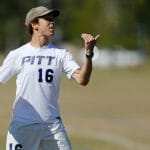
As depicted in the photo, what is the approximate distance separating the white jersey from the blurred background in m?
0.52

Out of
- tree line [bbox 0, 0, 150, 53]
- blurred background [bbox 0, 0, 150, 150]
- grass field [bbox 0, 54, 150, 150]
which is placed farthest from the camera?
tree line [bbox 0, 0, 150, 53]

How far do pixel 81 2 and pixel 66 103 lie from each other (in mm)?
55864

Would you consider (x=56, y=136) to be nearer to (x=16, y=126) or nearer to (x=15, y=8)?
(x=16, y=126)

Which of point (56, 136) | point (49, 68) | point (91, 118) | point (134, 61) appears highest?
point (49, 68)

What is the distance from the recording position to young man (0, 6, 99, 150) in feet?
26.5

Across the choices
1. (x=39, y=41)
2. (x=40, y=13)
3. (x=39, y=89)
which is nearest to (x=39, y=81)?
(x=39, y=89)

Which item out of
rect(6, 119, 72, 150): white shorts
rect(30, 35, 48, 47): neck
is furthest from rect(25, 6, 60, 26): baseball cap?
rect(6, 119, 72, 150): white shorts

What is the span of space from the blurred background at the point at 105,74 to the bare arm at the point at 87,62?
1.93ft

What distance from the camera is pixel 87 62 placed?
305 inches

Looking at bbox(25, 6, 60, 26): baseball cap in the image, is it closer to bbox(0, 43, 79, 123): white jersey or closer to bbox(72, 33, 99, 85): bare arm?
bbox(0, 43, 79, 123): white jersey

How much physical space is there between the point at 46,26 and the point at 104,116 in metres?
14.2

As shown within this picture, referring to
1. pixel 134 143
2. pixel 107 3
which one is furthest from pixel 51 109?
pixel 107 3

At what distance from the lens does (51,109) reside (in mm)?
8133

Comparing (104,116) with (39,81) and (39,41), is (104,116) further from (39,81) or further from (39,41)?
(39,81)
